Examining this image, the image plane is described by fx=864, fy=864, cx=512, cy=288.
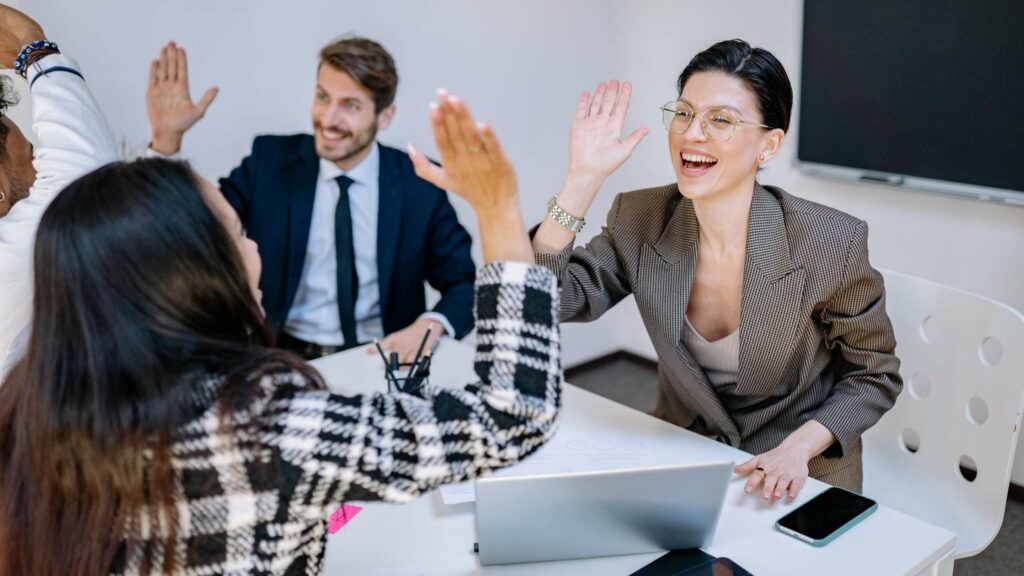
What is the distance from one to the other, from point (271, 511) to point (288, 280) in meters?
1.60

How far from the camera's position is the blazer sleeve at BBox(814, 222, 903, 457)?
1.60m

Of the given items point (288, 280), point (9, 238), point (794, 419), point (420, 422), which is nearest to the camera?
point (420, 422)

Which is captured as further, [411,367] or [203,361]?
[411,367]

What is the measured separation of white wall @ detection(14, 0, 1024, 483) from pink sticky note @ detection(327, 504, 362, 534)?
152 centimetres

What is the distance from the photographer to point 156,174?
881 millimetres

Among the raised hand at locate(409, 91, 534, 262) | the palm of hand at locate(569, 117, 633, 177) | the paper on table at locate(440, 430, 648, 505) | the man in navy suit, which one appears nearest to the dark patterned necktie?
the man in navy suit

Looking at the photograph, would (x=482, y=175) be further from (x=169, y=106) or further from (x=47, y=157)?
(x=169, y=106)

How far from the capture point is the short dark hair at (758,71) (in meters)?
1.67

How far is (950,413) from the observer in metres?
1.69

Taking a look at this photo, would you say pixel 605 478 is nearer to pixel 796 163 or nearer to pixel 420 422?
pixel 420 422

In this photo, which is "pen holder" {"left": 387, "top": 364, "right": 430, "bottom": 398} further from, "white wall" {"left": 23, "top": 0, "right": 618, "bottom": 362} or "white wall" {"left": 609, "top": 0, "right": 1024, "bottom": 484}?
"white wall" {"left": 609, "top": 0, "right": 1024, "bottom": 484}

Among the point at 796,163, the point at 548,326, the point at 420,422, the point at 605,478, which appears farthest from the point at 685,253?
the point at 796,163

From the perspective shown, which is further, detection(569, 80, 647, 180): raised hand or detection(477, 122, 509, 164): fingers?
detection(569, 80, 647, 180): raised hand

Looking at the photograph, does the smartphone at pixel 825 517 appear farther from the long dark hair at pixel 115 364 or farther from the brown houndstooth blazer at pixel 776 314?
the long dark hair at pixel 115 364
